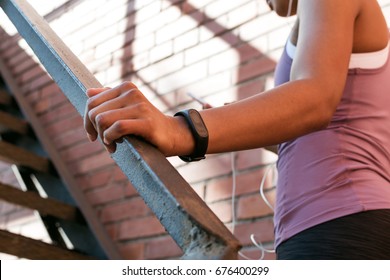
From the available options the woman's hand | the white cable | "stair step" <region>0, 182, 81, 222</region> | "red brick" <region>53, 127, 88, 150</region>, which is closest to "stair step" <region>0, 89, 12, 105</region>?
"red brick" <region>53, 127, 88, 150</region>

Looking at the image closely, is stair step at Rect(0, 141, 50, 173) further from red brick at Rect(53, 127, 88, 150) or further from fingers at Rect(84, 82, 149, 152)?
fingers at Rect(84, 82, 149, 152)

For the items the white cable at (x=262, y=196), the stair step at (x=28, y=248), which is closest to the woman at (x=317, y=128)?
the white cable at (x=262, y=196)

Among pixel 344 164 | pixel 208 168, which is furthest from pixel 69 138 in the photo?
pixel 344 164

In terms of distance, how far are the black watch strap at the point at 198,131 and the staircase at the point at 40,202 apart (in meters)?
Result: 1.09

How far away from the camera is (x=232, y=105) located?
72cm

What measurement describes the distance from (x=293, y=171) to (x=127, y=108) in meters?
0.36

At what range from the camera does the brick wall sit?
184 centimetres

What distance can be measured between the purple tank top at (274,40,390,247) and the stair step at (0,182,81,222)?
3.87ft

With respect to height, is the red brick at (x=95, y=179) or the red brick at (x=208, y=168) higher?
the red brick at (x=95, y=179)

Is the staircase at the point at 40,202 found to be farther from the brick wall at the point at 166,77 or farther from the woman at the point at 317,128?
the woman at the point at 317,128

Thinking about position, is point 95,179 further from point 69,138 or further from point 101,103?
point 101,103

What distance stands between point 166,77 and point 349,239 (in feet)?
5.00

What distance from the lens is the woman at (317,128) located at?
688 mm

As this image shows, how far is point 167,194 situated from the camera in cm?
60
